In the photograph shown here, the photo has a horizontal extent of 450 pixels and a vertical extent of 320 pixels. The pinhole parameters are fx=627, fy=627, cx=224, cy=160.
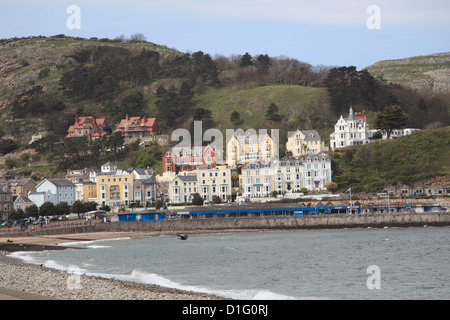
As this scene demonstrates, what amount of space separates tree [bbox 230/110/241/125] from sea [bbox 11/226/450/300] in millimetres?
42352

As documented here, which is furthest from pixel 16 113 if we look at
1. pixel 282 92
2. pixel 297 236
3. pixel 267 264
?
pixel 267 264

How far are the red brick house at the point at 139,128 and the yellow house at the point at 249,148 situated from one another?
1881 cm

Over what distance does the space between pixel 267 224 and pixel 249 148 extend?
2476cm

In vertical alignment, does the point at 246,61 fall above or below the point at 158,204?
above

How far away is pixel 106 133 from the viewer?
108 m

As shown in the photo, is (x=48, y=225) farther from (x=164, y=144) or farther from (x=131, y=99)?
(x=131, y=99)

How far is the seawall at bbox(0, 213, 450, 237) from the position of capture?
207ft

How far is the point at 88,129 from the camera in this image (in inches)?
4267

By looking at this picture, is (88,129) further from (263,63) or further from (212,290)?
(212,290)

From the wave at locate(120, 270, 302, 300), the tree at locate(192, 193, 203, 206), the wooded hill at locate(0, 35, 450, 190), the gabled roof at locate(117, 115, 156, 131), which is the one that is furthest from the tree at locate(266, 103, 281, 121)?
the wave at locate(120, 270, 302, 300)

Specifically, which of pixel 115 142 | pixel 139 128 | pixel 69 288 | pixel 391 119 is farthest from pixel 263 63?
pixel 69 288

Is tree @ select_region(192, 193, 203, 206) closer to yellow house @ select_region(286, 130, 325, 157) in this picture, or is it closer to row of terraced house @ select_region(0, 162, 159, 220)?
row of terraced house @ select_region(0, 162, 159, 220)

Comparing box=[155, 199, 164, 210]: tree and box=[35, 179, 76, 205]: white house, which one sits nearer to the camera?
box=[155, 199, 164, 210]: tree

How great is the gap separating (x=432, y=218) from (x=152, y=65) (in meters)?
78.7
